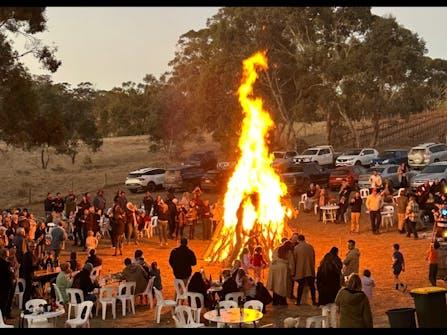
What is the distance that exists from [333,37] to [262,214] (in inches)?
1341

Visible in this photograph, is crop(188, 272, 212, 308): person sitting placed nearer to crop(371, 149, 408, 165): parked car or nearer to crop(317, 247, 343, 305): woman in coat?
crop(317, 247, 343, 305): woman in coat

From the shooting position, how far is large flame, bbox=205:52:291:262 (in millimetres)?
20062

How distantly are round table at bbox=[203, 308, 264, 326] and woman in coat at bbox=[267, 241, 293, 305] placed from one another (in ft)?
8.75

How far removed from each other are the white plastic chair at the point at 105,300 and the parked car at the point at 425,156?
27022mm

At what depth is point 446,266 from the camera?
1678 cm

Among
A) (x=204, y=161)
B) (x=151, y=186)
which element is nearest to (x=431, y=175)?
(x=151, y=186)

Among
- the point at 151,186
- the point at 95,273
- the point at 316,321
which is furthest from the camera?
the point at 151,186

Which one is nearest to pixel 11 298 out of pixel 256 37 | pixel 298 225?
pixel 298 225

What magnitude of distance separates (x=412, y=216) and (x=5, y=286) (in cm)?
1393

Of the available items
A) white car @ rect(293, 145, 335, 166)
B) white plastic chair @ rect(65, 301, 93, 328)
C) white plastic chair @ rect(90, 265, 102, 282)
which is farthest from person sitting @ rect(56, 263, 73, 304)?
white car @ rect(293, 145, 335, 166)

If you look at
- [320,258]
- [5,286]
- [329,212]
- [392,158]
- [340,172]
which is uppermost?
[392,158]

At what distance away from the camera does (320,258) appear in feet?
69.4

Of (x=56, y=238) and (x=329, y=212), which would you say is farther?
(x=329, y=212)

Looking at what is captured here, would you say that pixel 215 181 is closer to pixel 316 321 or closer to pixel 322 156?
pixel 322 156
